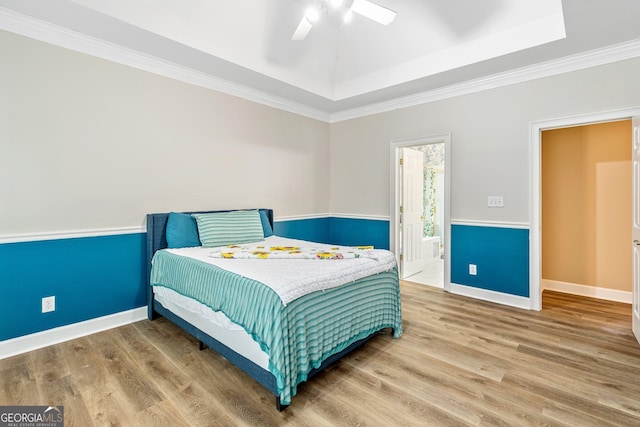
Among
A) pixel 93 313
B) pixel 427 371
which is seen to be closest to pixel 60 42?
pixel 93 313

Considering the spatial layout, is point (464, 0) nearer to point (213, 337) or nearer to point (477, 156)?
point (477, 156)

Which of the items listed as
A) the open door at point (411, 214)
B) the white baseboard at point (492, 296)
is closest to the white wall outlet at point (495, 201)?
the white baseboard at point (492, 296)

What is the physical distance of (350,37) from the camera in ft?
12.0

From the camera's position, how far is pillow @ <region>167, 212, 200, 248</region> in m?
3.03

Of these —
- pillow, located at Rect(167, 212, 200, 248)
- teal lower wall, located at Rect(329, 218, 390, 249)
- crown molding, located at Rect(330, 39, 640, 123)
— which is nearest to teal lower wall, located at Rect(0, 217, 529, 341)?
pillow, located at Rect(167, 212, 200, 248)

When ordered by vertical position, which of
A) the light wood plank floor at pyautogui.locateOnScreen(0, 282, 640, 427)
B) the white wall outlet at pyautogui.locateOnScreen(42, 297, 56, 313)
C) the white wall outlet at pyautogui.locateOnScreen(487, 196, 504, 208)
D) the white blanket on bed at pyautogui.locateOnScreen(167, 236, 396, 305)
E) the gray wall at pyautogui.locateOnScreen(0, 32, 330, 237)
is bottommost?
the light wood plank floor at pyautogui.locateOnScreen(0, 282, 640, 427)

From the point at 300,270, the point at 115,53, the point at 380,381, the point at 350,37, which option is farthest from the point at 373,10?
the point at 380,381

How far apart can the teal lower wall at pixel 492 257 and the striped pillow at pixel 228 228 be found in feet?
7.80

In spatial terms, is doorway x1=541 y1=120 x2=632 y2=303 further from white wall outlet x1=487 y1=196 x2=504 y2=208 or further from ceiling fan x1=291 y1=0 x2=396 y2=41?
ceiling fan x1=291 y1=0 x2=396 y2=41

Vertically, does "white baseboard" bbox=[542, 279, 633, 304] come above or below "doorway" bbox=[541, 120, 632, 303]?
below

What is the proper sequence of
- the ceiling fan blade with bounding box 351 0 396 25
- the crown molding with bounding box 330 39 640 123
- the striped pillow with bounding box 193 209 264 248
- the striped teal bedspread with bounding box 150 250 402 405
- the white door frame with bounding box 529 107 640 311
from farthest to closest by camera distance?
the white door frame with bounding box 529 107 640 311 → the striped pillow with bounding box 193 209 264 248 → the crown molding with bounding box 330 39 640 123 → the ceiling fan blade with bounding box 351 0 396 25 → the striped teal bedspread with bounding box 150 250 402 405

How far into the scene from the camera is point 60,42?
2580mm

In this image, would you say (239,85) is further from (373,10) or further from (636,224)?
(636,224)

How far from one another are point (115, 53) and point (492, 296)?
179 inches
